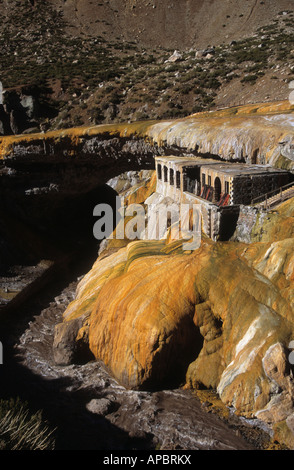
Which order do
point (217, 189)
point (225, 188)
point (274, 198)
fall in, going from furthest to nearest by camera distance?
1. point (217, 189)
2. point (225, 188)
3. point (274, 198)

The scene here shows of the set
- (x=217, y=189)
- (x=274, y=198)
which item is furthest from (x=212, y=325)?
(x=217, y=189)

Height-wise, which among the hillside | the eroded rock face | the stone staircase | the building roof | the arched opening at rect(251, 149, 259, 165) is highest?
the hillside

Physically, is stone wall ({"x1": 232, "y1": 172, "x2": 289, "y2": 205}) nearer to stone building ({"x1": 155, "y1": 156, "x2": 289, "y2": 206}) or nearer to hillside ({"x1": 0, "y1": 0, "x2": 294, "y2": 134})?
stone building ({"x1": 155, "y1": 156, "x2": 289, "y2": 206})

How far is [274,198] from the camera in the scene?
1948cm

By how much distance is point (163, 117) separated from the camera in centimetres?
4622

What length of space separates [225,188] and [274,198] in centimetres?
252

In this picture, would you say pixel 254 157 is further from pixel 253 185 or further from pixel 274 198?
pixel 274 198

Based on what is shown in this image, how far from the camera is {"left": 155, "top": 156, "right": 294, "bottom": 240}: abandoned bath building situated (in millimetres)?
19281

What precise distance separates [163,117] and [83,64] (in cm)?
2383

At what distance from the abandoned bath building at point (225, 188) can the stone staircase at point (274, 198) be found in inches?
1.9

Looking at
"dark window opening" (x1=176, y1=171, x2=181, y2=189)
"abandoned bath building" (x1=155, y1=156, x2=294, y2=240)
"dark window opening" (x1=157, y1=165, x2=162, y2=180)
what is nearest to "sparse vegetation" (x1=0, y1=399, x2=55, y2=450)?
"abandoned bath building" (x1=155, y1=156, x2=294, y2=240)

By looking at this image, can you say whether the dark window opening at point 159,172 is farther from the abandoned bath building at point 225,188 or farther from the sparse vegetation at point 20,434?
the sparse vegetation at point 20,434

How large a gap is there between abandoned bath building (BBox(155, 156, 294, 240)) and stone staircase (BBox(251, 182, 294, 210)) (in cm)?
5
